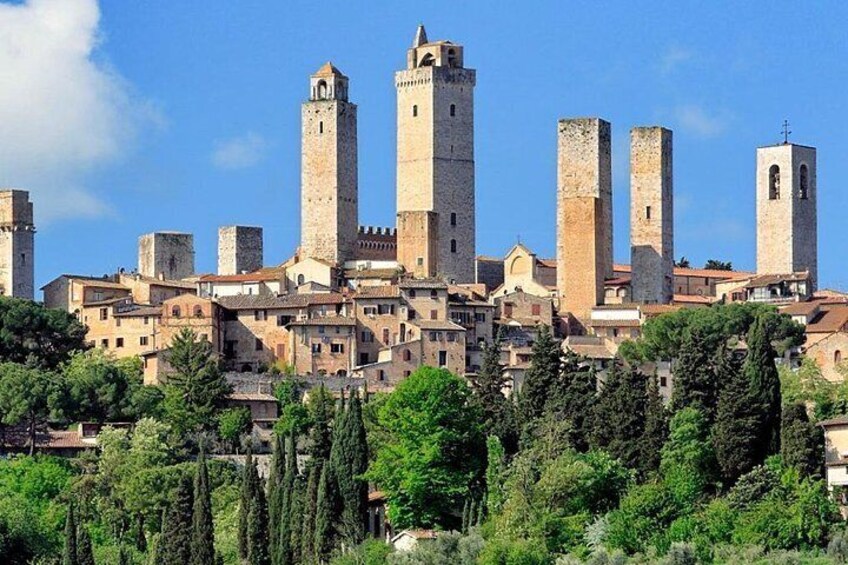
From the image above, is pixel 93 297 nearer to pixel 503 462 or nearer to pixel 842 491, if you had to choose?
pixel 503 462

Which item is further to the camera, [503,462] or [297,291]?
[297,291]

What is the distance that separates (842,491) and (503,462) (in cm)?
686

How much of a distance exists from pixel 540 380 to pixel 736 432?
584 centimetres

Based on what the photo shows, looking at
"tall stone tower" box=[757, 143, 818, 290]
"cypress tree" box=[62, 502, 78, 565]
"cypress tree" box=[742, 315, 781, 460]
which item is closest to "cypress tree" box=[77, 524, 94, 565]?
"cypress tree" box=[62, 502, 78, 565]

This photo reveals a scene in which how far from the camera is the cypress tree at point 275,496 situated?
53169 millimetres

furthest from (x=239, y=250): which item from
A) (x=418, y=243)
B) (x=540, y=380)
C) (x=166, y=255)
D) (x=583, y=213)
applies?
(x=540, y=380)

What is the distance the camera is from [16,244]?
271ft

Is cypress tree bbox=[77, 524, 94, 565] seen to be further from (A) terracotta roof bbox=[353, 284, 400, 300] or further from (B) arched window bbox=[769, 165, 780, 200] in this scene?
(B) arched window bbox=[769, 165, 780, 200]

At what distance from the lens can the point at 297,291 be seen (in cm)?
7762

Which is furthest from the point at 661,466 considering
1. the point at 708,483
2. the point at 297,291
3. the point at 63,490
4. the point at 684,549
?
the point at 297,291

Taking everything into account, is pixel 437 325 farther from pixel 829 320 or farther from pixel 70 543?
pixel 70 543

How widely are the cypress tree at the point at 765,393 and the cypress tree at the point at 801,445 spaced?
53 cm

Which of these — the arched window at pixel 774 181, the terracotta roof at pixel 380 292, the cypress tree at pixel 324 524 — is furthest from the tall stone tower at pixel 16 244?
the cypress tree at pixel 324 524

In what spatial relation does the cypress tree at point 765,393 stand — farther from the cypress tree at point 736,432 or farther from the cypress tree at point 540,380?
the cypress tree at point 540,380
